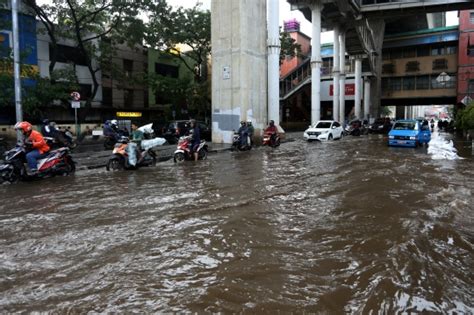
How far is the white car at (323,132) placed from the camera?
2513 centimetres

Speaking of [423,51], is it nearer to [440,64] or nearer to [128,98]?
[440,64]

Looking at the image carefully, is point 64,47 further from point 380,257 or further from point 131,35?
point 380,257

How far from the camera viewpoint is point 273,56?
22719 millimetres

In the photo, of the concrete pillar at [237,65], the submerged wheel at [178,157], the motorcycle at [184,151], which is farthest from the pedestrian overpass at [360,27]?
the submerged wheel at [178,157]

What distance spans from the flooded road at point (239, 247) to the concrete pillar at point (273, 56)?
14385 millimetres

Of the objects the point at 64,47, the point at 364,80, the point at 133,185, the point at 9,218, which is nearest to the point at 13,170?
the point at 133,185

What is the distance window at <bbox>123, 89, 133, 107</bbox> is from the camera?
35.4 m

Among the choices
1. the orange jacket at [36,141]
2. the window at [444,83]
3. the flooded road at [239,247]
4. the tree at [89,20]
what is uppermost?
the tree at [89,20]

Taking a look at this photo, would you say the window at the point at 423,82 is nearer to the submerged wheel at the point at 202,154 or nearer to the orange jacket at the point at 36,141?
the submerged wheel at the point at 202,154

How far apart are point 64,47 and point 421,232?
30479mm

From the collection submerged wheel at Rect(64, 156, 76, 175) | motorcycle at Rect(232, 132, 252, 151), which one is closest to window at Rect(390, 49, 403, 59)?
motorcycle at Rect(232, 132, 252, 151)

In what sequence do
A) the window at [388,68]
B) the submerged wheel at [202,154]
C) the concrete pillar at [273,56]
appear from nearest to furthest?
the submerged wheel at [202,154] < the concrete pillar at [273,56] < the window at [388,68]

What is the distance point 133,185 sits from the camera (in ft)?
30.5

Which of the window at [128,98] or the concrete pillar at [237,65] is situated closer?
the concrete pillar at [237,65]
